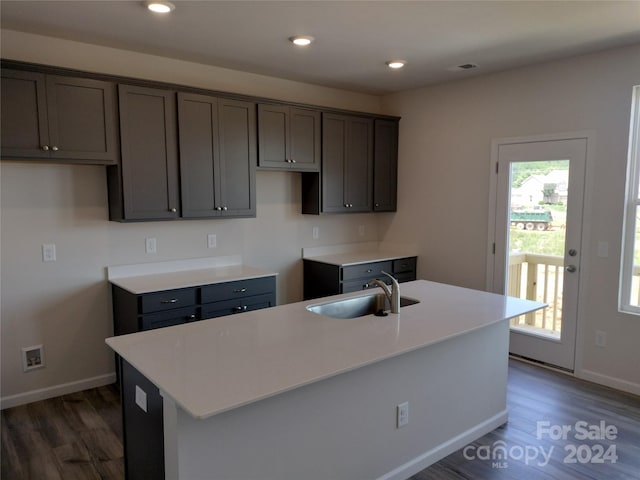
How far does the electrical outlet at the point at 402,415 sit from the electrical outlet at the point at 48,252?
2.68m

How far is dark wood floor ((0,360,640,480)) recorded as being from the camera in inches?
99.3

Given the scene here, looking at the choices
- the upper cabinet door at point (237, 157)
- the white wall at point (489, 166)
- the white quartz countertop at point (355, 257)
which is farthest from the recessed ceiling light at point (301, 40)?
the white quartz countertop at point (355, 257)

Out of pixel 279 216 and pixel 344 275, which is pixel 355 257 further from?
pixel 279 216

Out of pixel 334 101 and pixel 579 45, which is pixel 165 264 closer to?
pixel 334 101

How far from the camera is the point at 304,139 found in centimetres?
436

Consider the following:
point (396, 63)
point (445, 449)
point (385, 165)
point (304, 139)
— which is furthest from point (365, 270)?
point (445, 449)

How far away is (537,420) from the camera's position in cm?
307

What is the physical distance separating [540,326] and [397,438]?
2320mm

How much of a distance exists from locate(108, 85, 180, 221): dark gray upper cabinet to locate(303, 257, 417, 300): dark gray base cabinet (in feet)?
5.30

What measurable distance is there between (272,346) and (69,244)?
7.21ft

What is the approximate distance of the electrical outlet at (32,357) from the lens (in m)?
3.32

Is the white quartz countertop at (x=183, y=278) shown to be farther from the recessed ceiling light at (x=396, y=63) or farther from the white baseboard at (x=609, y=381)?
the white baseboard at (x=609, y=381)

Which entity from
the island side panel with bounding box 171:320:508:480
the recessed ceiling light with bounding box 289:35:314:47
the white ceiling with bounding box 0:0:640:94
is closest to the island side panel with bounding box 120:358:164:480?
the island side panel with bounding box 171:320:508:480

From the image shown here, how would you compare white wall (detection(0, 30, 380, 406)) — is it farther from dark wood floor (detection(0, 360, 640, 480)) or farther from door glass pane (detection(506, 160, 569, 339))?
door glass pane (detection(506, 160, 569, 339))
